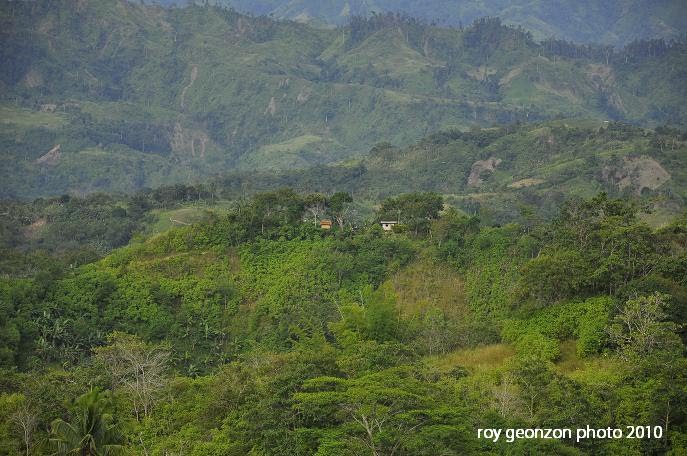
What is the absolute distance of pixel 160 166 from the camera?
16400 centimetres

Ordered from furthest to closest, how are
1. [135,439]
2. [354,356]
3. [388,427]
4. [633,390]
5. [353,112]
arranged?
1. [353,112]
2. [354,356]
3. [135,439]
4. [633,390]
5. [388,427]

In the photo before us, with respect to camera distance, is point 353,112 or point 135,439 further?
point 353,112

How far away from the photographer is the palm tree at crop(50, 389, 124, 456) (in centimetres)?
2603

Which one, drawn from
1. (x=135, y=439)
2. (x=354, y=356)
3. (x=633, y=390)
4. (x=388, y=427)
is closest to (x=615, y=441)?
(x=633, y=390)

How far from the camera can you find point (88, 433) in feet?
86.3

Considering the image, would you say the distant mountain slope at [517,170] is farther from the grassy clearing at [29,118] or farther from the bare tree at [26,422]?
the grassy clearing at [29,118]

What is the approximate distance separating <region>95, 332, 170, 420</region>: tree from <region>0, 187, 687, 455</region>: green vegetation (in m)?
0.12

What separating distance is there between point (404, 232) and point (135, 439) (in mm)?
27135

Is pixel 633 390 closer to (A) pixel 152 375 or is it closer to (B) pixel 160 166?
(A) pixel 152 375

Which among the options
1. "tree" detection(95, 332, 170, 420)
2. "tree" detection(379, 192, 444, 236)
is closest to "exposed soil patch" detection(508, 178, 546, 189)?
"tree" detection(379, 192, 444, 236)

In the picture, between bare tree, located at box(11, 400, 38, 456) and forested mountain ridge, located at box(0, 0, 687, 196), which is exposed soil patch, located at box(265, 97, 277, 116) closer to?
forested mountain ridge, located at box(0, 0, 687, 196)

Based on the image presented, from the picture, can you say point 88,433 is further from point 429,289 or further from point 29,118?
point 29,118

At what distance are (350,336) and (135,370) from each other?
1038 centimetres

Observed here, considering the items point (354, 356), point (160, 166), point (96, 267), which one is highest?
point (354, 356)
